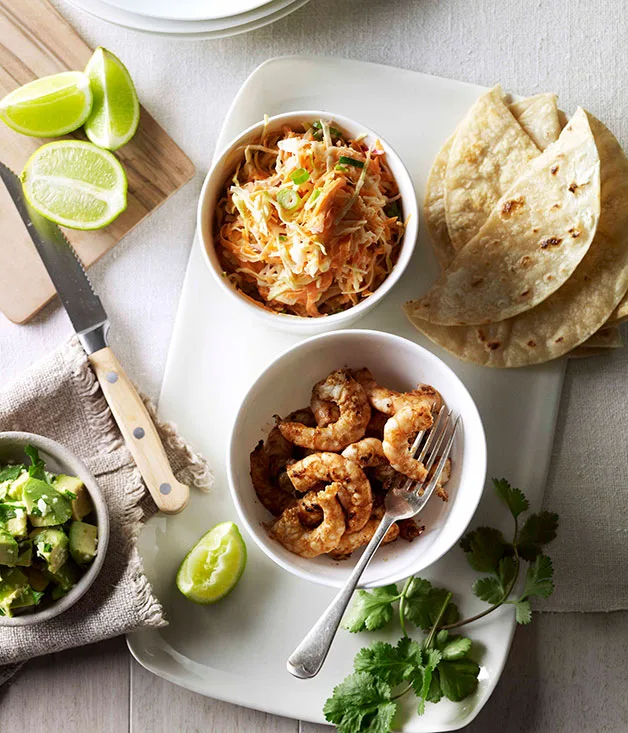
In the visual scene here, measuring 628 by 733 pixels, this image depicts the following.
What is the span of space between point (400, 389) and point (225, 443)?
449 mm

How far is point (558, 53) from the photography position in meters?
2.13

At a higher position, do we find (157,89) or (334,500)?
(157,89)

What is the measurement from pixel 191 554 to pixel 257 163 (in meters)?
0.94

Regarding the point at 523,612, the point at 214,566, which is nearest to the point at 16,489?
the point at 214,566

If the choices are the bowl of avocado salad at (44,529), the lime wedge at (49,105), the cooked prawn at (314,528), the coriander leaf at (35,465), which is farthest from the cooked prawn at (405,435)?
the lime wedge at (49,105)

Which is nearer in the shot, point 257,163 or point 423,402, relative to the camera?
point 423,402

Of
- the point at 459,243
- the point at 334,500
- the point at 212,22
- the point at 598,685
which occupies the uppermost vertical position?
the point at 212,22

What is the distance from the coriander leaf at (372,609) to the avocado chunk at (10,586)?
2.42 feet

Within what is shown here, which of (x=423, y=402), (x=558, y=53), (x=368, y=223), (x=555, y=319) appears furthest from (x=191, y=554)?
(x=558, y=53)

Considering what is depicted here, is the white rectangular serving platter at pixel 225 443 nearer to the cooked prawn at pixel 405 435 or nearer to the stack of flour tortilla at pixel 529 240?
the stack of flour tortilla at pixel 529 240

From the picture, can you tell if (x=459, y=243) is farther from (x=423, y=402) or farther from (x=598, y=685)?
(x=598, y=685)

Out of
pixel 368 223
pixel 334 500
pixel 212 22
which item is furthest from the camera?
pixel 212 22

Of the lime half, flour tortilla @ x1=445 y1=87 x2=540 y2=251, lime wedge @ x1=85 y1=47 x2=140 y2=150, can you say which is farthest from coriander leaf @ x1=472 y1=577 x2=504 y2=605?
lime wedge @ x1=85 y1=47 x2=140 y2=150

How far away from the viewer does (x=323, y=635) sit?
1.69 meters
